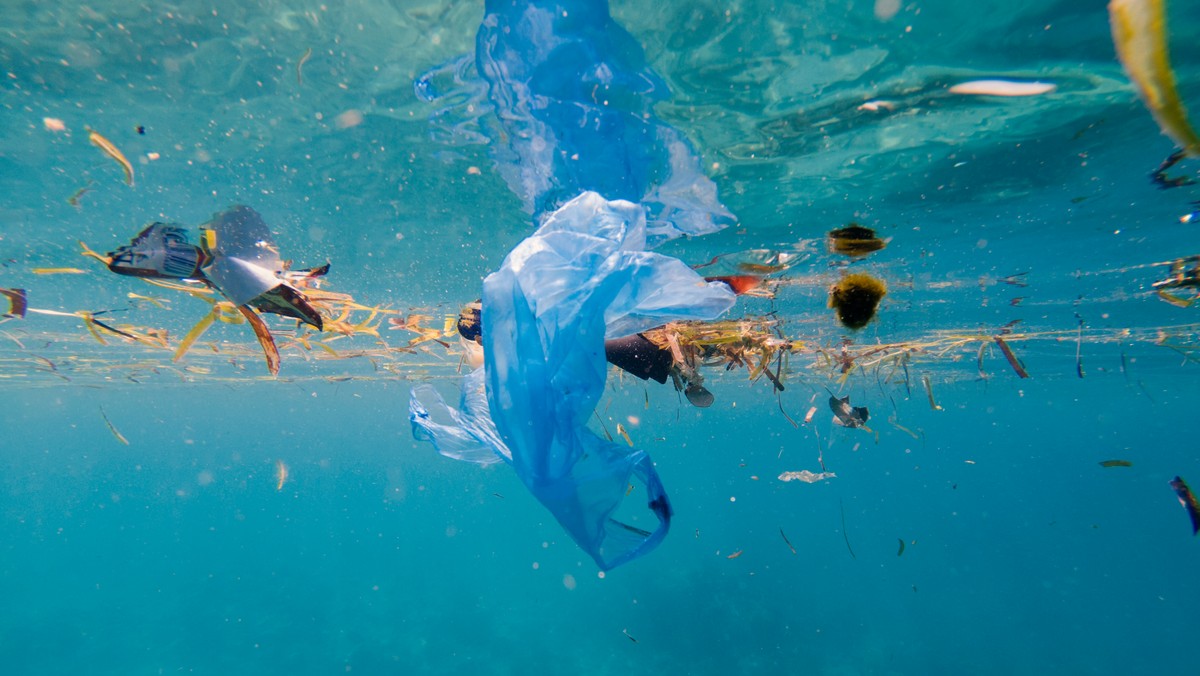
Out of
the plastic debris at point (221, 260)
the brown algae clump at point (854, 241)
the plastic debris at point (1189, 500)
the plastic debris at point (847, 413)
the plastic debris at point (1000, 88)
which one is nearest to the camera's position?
the plastic debris at point (221, 260)

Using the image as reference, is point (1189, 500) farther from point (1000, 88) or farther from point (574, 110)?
point (574, 110)

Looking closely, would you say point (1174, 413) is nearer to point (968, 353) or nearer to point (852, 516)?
point (852, 516)

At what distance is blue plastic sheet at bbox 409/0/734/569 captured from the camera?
3123 mm

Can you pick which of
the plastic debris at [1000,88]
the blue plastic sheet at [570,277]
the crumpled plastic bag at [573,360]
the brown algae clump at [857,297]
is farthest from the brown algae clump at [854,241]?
the crumpled plastic bag at [573,360]

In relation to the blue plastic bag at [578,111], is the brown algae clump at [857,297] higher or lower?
lower

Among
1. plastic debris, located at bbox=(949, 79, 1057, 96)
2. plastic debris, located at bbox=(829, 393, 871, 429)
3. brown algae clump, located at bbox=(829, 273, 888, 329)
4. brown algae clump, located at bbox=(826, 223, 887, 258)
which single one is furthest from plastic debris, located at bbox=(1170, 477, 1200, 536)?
brown algae clump, located at bbox=(826, 223, 887, 258)

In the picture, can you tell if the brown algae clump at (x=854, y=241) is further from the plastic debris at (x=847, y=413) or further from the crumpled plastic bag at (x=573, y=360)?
the crumpled plastic bag at (x=573, y=360)

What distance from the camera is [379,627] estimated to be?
2884cm

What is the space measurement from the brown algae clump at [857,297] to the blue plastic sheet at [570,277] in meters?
1.27

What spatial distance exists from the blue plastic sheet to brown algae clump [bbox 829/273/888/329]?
4.18ft

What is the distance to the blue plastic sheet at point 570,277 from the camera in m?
3.12

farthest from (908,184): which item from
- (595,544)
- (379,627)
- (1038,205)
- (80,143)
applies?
(379,627)

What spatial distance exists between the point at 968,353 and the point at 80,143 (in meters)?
28.0

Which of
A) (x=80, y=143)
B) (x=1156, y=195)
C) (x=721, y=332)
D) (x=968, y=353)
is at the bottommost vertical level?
(x=968, y=353)
